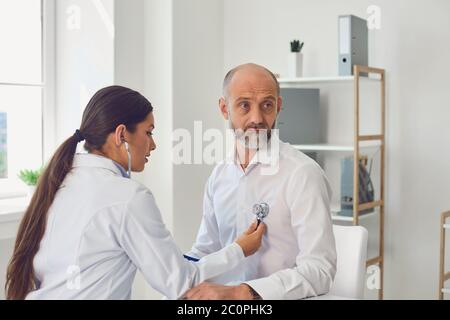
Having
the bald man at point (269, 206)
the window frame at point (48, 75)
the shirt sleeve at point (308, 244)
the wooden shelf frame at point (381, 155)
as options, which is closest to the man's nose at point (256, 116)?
the bald man at point (269, 206)

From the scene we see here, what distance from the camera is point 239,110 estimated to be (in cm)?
151

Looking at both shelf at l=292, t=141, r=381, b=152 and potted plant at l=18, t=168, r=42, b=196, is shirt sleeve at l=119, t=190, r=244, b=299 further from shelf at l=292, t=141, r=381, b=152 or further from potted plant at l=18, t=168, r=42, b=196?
shelf at l=292, t=141, r=381, b=152

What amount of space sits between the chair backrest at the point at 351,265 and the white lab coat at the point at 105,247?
2.00 feet

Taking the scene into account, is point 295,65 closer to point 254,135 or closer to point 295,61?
→ point 295,61

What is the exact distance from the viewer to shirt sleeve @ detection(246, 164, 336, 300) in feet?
4.43

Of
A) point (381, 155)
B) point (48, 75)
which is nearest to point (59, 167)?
point (48, 75)

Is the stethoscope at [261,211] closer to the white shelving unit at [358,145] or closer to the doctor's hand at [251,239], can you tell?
the doctor's hand at [251,239]

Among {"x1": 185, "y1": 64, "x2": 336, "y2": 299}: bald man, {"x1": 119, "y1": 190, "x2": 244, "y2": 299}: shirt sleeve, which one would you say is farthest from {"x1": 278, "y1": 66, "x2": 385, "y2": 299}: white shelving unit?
{"x1": 119, "y1": 190, "x2": 244, "y2": 299}: shirt sleeve

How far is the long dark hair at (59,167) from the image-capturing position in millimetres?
1306

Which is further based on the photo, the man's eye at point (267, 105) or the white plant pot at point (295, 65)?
the white plant pot at point (295, 65)

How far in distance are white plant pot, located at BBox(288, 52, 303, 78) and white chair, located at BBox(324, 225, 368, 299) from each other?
157 centimetres

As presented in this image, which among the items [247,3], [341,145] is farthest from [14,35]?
[341,145]

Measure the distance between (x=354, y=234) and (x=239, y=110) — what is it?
1.82 ft
